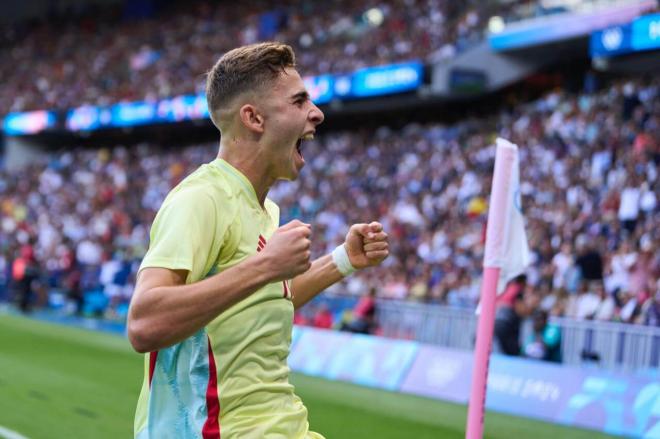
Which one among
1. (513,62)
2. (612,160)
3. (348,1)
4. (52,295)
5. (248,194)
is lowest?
(52,295)

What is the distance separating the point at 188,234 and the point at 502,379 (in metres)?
10.6

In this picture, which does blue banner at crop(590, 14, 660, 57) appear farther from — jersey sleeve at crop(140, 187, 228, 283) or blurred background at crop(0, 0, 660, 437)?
jersey sleeve at crop(140, 187, 228, 283)

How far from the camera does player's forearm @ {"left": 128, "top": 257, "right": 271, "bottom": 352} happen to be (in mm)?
3020

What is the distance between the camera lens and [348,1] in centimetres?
3656

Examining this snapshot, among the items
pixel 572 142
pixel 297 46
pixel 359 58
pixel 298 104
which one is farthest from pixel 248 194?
pixel 297 46

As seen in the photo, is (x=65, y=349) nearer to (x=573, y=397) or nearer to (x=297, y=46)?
(x=573, y=397)

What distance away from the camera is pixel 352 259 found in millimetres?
4180

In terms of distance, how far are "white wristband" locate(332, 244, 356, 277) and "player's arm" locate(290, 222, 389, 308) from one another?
0.05 feet

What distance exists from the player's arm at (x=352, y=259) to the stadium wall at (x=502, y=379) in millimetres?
7447

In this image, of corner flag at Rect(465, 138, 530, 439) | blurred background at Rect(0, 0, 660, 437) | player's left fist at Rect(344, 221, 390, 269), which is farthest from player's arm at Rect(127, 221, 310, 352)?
blurred background at Rect(0, 0, 660, 437)

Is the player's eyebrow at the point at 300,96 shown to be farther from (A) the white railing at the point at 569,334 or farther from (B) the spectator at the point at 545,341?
(B) the spectator at the point at 545,341

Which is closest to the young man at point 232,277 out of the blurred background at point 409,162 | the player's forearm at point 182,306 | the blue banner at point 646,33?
the player's forearm at point 182,306

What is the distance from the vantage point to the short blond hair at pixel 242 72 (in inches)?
136

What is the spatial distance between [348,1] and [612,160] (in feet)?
64.5
